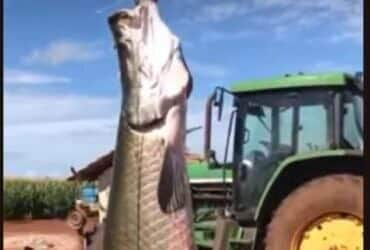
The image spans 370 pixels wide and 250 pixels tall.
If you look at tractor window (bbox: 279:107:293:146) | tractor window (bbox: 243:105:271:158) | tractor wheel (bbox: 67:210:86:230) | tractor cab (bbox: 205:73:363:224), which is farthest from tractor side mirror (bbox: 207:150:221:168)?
tractor wheel (bbox: 67:210:86:230)

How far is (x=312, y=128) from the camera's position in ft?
8.06

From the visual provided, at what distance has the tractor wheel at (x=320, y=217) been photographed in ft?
7.22

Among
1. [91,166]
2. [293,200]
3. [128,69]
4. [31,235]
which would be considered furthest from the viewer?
[31,235]

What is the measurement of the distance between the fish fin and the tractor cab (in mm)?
1045

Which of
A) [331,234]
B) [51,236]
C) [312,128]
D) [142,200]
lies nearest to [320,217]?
[331,234]

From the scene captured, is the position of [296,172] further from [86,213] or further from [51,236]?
[51,236]

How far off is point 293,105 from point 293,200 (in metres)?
0.28

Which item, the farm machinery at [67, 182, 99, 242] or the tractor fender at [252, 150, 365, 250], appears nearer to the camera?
the tractor fender at [252, 150, 365, 250]

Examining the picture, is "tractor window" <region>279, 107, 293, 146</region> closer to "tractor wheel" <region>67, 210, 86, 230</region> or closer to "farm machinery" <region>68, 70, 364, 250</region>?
"farm machinery" <region>68, 70, 364, 250</region>

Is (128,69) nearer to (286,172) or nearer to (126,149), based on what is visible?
(126,149)

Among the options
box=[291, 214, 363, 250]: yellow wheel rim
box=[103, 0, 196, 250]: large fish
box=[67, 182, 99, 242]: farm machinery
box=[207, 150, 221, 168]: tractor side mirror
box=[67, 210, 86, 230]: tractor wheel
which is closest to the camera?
box=[103, 0, 196, 250]: large fish

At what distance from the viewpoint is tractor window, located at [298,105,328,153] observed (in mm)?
2389

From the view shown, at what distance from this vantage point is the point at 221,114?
7.41 feet
